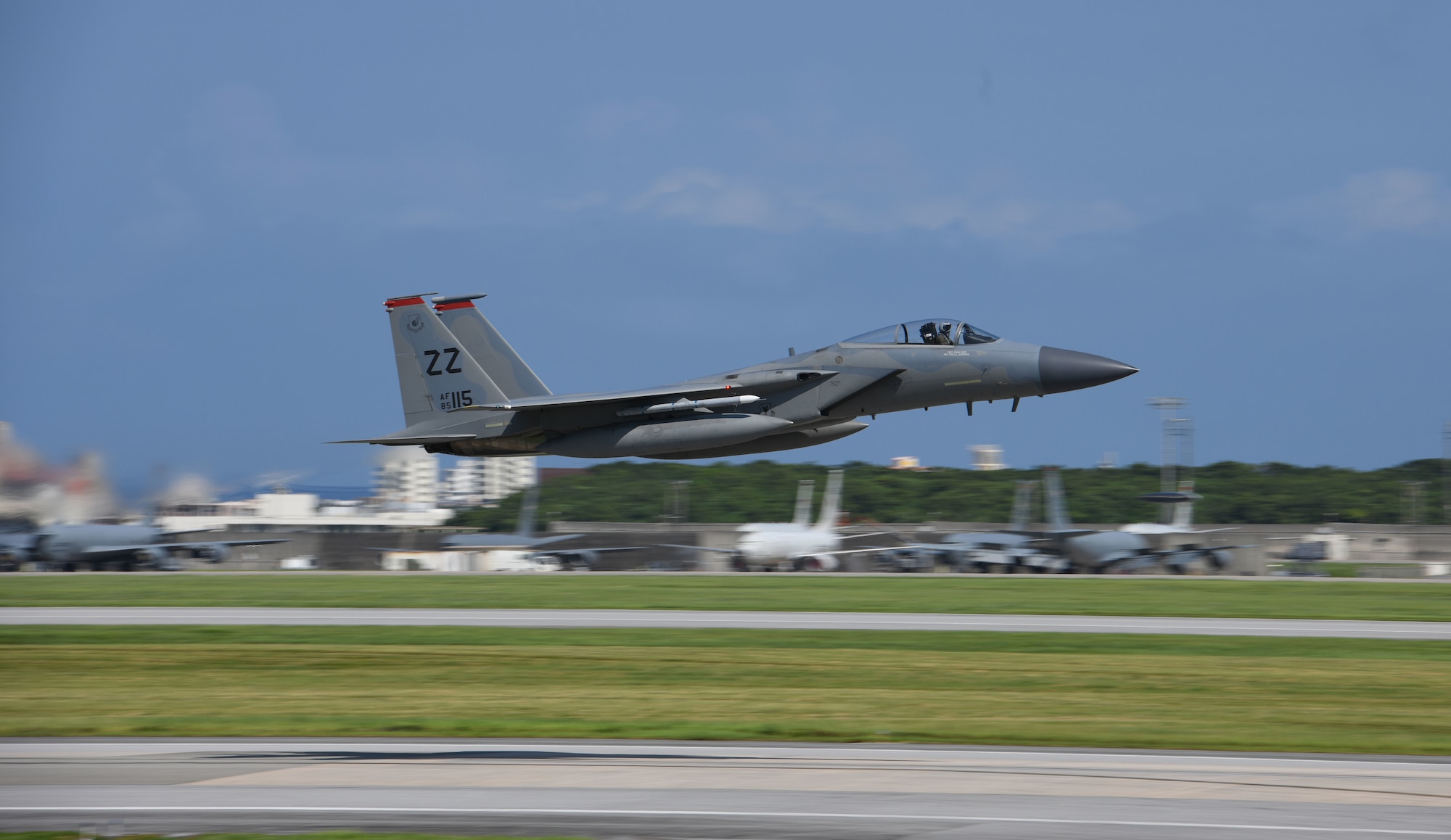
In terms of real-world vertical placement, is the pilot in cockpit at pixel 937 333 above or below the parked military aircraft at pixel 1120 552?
above

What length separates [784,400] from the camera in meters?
24.8

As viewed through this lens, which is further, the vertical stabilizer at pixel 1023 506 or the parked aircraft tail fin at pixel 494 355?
the vertical stabilizer at pixel 1023 506

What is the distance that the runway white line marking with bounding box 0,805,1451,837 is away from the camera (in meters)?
10.0

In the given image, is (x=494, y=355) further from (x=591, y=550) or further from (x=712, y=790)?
(x=591, y=550)

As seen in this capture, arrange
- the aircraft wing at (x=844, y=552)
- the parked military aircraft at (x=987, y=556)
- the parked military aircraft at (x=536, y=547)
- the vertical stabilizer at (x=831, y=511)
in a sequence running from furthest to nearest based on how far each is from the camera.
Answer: the vertical stabilizer at (x=831, y=511)
the parked military aircraft at (x=536, y=547)
the aircraft wing at (x=844, y=552)
the parked military aircraft at (x=987, y=556)

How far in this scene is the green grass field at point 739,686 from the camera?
50.9 ft

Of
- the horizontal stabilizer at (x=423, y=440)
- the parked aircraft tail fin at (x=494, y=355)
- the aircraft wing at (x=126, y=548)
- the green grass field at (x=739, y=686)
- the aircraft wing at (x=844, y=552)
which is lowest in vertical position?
the aircraft wing at (x=844, y=552)

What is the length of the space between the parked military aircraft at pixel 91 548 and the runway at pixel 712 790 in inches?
1636

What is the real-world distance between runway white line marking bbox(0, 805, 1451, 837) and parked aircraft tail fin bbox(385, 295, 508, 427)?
16936 millimetres

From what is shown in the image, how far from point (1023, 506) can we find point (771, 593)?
4786 cm

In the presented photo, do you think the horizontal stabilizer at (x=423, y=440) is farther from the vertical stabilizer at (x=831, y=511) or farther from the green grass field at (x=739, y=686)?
the vertical stabilizer at (x=831, y=511)

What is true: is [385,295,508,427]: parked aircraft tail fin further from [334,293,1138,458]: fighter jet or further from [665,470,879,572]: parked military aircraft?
[665,470,879,572]: parked military aircraft

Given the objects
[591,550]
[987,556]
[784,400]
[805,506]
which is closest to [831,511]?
[805,506]

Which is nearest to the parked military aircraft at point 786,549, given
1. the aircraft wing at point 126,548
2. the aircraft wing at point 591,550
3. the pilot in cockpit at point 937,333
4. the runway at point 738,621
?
the aircraft wing at point 591,550
